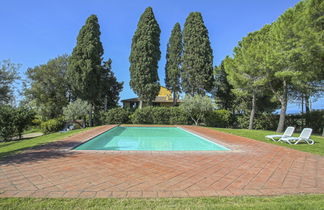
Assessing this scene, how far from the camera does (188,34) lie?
23.5 m

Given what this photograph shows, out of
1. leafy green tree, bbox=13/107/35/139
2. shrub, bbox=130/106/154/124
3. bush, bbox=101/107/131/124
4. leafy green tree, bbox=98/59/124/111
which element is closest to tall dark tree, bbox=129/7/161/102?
shrub, bbox=130/106/154/124

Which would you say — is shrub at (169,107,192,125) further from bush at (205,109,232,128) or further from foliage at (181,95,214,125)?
bush at (205,109,232,128)

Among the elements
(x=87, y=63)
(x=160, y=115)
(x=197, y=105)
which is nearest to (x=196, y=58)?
(x=197, y=105)

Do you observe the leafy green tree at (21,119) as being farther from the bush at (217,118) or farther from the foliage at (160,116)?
the bush at (217,118)

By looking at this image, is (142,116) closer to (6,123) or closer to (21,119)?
(21,119)

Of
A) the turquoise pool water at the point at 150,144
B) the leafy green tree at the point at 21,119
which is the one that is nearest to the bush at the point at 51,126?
the leafy green tree at the point at 21,119

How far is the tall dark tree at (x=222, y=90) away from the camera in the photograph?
22266 mm

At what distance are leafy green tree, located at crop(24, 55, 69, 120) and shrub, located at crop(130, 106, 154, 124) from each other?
10955 millimetres

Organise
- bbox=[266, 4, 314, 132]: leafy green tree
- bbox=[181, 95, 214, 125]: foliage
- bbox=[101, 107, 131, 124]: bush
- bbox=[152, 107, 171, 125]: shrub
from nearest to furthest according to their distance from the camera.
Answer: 1. bbox=[266, 4, 314, 132]: leafy green tree
2. bbox=[181, 95, 214, 125]: foliage
3. bbox=[152, 107, 171, 125]: shrub
4. bbox=[101, 107, 131, 124]: bush

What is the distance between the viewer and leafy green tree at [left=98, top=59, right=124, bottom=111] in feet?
72.2

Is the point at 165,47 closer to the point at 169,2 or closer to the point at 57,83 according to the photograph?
the point at 169,2

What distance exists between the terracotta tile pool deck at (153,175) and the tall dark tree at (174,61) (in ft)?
63.4

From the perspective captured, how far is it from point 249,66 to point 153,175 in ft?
47.9

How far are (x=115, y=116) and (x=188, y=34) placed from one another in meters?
15.0
